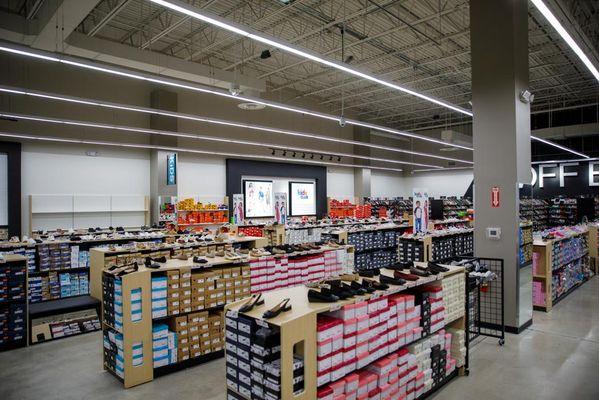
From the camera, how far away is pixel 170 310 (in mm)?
4426

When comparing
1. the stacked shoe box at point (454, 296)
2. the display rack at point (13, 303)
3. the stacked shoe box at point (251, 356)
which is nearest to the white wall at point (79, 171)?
the display rack at point (13, 303)

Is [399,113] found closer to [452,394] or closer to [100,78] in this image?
[100,78]

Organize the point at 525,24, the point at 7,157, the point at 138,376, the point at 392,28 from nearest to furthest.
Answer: the point at 138,376 → the point at 525,24 → the point at 392,28 → the point at 7,157

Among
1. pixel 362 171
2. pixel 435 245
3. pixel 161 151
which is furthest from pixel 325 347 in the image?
pixel 362 171

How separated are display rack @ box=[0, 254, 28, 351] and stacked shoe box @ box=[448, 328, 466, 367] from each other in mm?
5565

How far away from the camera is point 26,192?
11039mm

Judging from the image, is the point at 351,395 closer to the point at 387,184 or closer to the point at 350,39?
the point at 350,39

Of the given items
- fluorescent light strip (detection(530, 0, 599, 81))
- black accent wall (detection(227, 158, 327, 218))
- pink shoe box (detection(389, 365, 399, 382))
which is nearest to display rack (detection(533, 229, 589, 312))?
fluorescent light strip (detection(530, 0, 599, 81))

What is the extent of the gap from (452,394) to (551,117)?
19482 mm

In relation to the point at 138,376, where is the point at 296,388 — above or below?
above

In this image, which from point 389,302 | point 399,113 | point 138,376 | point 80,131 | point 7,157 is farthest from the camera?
point 399,113

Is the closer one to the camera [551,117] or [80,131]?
[80,131]

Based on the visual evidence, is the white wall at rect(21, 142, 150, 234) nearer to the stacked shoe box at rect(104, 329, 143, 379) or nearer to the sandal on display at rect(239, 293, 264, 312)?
the stacked shoe box at rect(104, 329, 143, 379)

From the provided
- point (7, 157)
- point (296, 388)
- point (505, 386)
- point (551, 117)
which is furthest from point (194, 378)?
point (551, 117)
